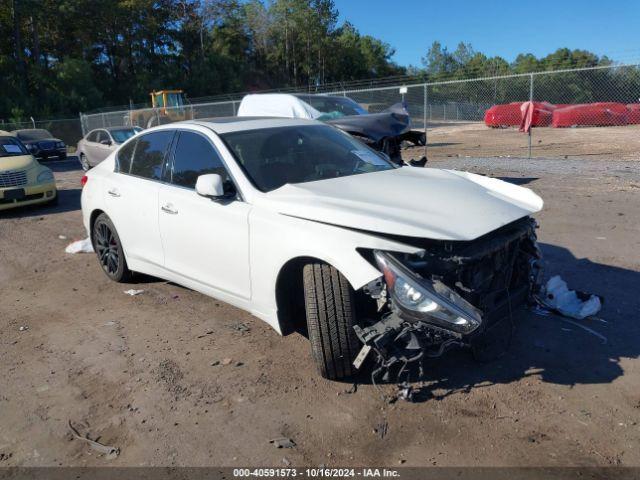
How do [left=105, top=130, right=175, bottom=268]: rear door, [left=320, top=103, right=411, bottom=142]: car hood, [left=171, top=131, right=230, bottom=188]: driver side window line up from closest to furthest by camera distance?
[left=171, top=131, right=230, bottom=188]: driver side window, [left=105, top=130, right=175, bottom=268]: rear door, [left=320, top=103, right=411, bottom=142]: car hood

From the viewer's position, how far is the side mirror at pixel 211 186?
374 cm

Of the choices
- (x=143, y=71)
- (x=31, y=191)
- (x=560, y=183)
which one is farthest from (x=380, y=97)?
(x=143, y=71)

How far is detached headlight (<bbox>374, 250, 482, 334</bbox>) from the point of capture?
9.48 ft

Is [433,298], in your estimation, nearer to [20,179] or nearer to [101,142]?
[20,179]

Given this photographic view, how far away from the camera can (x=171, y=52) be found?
56969mm

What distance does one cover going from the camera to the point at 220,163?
4.07 metres

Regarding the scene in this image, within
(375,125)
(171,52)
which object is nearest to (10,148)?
(375,125)

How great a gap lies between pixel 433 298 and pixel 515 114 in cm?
3229

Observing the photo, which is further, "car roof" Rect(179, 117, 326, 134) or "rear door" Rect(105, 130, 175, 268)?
"rear door" Rect(105, 130, 175, 268)

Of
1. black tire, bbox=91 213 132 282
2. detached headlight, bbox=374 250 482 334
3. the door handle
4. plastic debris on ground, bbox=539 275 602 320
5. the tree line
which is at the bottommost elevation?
plastic debris on ground, bbox=539 275 602 320

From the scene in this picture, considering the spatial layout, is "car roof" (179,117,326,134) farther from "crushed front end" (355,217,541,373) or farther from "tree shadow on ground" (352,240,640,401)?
"tree shadow on ground" (352,240,640,401)

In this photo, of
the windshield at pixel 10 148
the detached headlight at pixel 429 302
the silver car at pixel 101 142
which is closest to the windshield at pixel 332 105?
the windshield at pixel 10 148

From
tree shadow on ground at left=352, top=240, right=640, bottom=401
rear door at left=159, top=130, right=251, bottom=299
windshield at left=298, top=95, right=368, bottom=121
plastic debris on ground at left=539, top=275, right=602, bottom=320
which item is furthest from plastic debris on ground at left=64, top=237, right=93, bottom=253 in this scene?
windshield at left=298, top=95, right=368, bottom=121

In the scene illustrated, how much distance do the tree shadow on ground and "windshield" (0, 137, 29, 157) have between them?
975 cm
